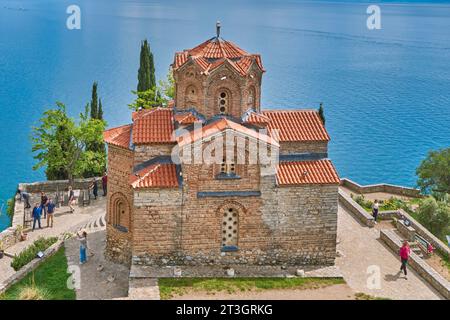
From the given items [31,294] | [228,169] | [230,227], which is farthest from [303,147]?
[31,294]

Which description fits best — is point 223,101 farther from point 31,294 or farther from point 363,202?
point 363,202

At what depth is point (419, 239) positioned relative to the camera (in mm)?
26609

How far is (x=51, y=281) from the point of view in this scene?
884 inches

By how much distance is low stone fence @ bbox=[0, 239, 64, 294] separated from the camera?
22.4 meters

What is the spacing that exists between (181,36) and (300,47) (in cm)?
3184

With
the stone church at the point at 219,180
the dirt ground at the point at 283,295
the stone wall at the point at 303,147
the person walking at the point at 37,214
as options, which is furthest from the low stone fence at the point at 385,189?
the person walking at the point at 37,214

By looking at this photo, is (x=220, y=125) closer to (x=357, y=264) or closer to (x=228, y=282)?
(x=228, y=282)

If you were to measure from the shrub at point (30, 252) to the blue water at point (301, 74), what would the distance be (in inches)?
1015

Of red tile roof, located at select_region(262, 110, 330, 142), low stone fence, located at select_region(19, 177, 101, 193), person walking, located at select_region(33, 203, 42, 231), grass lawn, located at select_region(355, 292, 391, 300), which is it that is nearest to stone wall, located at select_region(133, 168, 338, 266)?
red tile roof, located at select_region(262, 110, 330, 142)

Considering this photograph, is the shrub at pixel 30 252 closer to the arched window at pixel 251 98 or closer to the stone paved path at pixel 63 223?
the stone paved path at pixel 63 223

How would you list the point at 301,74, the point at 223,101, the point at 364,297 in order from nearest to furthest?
1. the point at 364,297
2. the point at 223,101
3. the point at 301,74

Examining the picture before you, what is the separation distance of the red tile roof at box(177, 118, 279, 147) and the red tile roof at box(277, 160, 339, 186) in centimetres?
133

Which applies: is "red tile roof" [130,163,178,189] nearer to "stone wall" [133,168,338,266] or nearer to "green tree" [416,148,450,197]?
"stone wall" [133,168,338,266]

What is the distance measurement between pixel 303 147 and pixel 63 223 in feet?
45.2
